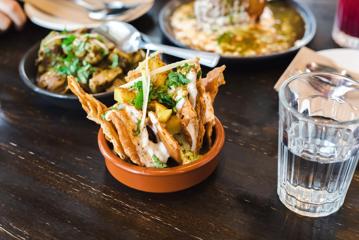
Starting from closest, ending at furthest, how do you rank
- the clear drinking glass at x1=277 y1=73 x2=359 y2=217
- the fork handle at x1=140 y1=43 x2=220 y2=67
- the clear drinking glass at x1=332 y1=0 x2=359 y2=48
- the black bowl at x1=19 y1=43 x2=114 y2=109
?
the clear drinking glass at x1=277 y1=73 x2=359 y2=217 < the black bowl at x1=19 y1=43 x2=114 y2=109 < the fork handle at x1=140 y1=43 x2=220 y2=67 < the clear drinking glass at x1=332 y1=0 x2=359 y2=48

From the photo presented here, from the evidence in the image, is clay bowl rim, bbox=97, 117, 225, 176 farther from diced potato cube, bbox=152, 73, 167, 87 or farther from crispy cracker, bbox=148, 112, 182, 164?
diced potato cube, bbox=152, 73, 167, 87

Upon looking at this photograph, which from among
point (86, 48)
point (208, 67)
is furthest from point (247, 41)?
point (86, 48)

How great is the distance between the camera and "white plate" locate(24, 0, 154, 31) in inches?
56.5

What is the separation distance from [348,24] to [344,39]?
4 centimetres

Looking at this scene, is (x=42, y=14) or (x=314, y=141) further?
(x=42, y=14)

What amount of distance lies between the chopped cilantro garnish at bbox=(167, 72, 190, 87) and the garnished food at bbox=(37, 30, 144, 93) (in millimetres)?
276

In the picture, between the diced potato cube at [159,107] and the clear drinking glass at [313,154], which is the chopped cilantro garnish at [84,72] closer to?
the diced potato cube at [159,107]

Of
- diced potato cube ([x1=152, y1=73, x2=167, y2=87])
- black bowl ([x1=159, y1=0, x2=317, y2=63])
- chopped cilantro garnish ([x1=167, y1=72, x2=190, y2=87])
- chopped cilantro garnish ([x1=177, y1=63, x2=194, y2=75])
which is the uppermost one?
chopped cilantro garnish ([x1=177, y1=63, x2=194, y2=75])

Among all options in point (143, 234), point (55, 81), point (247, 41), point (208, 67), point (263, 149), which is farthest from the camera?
point (247, 41)

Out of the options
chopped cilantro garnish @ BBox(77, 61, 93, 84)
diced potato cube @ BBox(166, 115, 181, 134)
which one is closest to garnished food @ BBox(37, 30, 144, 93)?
chopped cilantro garnish @ BBox(77, 61, 93, 84)

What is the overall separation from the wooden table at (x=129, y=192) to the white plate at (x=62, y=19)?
0.34m

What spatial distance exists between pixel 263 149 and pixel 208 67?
335 millimetres

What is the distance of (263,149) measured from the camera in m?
0.99

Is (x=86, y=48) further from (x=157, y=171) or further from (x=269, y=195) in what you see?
(x=269, y=195)
